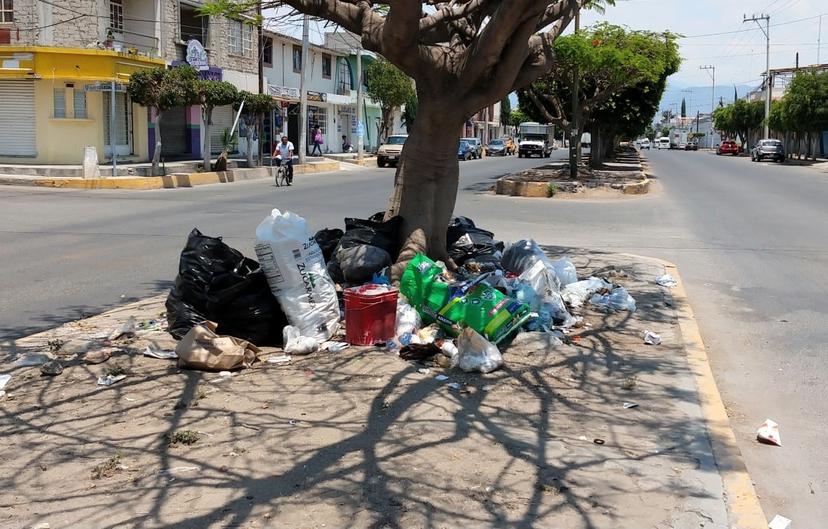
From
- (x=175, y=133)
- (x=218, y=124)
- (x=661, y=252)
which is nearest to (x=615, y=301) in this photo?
(x=661, y=252)

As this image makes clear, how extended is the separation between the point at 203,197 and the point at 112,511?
18445 mm

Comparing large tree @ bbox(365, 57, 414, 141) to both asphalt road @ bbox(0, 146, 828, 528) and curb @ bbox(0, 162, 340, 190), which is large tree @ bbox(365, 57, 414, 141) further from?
asphalt road @ bbox(0, 146, 828, 528)

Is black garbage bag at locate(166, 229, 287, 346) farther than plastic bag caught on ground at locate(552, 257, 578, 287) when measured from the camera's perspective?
No

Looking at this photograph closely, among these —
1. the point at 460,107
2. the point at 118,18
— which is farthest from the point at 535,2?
the point at 118,18

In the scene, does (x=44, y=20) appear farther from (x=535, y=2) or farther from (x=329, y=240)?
(x=535, y=2)

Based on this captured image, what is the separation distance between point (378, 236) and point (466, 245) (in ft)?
5.21

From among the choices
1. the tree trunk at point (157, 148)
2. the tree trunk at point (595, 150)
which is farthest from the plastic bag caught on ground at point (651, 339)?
the tree trunk at point (595, 150)

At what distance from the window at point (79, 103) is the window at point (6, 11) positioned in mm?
3287

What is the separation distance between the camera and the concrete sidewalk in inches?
148

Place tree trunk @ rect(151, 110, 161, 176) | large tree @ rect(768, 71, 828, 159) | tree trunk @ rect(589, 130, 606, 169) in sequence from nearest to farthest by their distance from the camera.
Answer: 1. tree trunk @ rect(151, 110, 161, 176)
2. tree trunk @ rect(589, 130, 606, 169)
3. large tree @ rect(768, 71, 828, 159)

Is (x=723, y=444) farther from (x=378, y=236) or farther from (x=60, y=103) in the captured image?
(x=60, y=103)

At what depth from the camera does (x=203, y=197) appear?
21422 millimetres

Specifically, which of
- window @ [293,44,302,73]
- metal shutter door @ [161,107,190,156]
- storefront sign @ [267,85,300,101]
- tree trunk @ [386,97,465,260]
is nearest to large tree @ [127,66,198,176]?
metal shutter door @ [161,107,190,156]

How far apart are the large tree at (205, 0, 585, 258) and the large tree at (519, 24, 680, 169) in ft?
57.4
